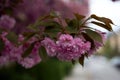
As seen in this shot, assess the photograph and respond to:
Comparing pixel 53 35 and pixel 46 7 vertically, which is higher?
pixel 53 35

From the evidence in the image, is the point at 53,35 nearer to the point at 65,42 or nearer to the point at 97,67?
the point at 65,42

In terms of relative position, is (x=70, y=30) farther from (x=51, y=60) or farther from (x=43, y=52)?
(x=51, y=60)

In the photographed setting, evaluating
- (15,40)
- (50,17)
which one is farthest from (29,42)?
(50,17)

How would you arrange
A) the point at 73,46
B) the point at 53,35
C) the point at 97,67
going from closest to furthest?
1. the point at 73,46
2. the point at 53,35
3. the point at 97,67

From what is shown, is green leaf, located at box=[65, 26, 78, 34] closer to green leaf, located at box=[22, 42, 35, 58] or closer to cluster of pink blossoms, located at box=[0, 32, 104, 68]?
cluster of pink blossoms, located at box=[0, 32, 104, 68]

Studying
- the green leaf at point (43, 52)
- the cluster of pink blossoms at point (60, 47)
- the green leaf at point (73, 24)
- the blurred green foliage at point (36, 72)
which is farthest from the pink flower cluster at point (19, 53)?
the blurred green foliage at point (36, 72)

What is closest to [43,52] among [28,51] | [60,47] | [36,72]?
[28,51]

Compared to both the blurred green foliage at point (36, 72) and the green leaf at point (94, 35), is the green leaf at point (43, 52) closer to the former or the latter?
the green leaf at point (94, 35)

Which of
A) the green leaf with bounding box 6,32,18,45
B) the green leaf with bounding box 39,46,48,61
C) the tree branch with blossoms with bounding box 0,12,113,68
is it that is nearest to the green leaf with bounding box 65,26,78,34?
the tree branch with blossoms with bounding box 0,12,113,68
